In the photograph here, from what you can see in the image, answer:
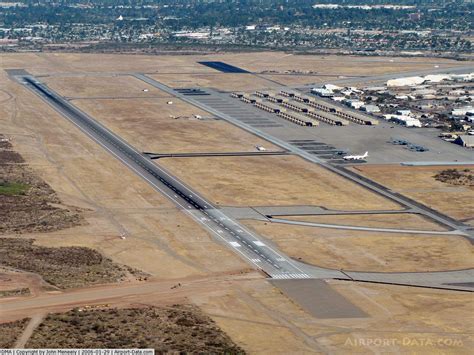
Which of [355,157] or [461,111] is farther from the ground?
[355,157]

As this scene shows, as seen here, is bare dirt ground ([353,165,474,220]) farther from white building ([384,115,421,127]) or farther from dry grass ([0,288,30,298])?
dry grass ([0,288,30,298])

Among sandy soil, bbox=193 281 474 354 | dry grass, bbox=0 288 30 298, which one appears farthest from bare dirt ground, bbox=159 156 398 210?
dry grass, bbox=0 288 30 298

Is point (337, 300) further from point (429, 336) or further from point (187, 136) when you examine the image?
point (187, 136)

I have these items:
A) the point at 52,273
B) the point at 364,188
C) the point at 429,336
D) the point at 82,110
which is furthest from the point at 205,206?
the point at 82,110

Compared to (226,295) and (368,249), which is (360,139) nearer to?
(368,249)

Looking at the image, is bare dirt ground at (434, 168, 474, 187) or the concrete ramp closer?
the concrete ramp

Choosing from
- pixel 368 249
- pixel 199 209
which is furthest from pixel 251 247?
pixel 199 209

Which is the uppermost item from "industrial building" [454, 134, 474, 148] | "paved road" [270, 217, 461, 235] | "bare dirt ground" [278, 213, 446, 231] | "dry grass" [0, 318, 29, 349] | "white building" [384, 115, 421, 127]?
"dry grass" [0, 318, 29, 349]
